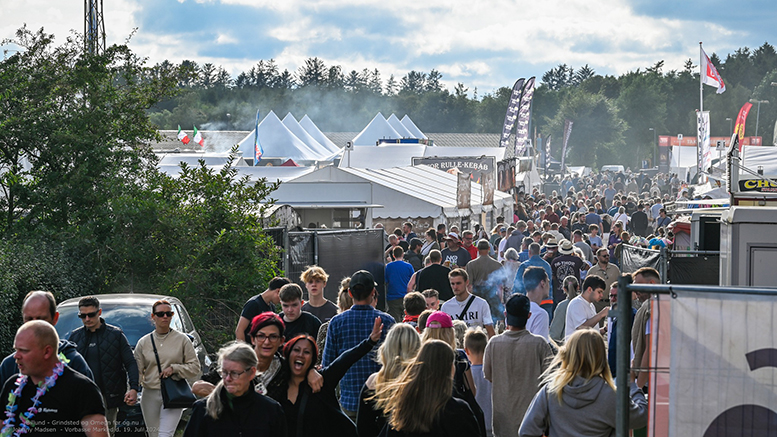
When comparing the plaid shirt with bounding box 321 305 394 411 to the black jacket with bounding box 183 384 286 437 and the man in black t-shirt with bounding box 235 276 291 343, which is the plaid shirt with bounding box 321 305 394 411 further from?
the black jacket with bounding box 183 384 286 437

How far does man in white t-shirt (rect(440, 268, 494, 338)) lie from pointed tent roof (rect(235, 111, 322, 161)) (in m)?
36.8

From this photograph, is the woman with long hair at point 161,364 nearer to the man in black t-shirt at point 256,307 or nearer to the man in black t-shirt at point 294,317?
the man in black t-shirt at point 256,307

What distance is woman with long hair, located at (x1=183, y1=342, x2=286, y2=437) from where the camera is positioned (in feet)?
13.2

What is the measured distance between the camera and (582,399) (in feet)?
14.6

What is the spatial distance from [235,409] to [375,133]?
4971 cm

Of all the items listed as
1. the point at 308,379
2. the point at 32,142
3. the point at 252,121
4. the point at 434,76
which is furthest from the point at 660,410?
the point at 434,76

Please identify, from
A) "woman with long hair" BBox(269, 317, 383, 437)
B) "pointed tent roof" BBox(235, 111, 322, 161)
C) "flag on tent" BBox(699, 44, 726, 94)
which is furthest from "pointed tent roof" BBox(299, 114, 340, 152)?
"woman with long hair" BBox(269, 317, 383, 437)

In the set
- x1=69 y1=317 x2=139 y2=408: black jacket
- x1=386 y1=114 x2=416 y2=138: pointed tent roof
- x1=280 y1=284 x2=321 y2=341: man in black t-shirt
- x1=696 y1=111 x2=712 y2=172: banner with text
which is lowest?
x1=69 y1=317 x2=139 y2=408: black jacket

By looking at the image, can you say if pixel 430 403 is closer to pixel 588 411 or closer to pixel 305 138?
pixel 588 411

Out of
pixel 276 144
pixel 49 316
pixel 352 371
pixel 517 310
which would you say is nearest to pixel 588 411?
pixel 517 310

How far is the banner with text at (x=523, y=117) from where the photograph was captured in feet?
120

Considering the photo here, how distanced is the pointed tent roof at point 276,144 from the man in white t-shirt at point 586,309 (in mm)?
36992

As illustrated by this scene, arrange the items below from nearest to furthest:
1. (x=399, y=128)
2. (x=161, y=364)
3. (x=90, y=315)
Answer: (x=90, y=315) < (x=161, y=364) < (x=399, y=128)

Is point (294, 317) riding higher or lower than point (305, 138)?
lower
